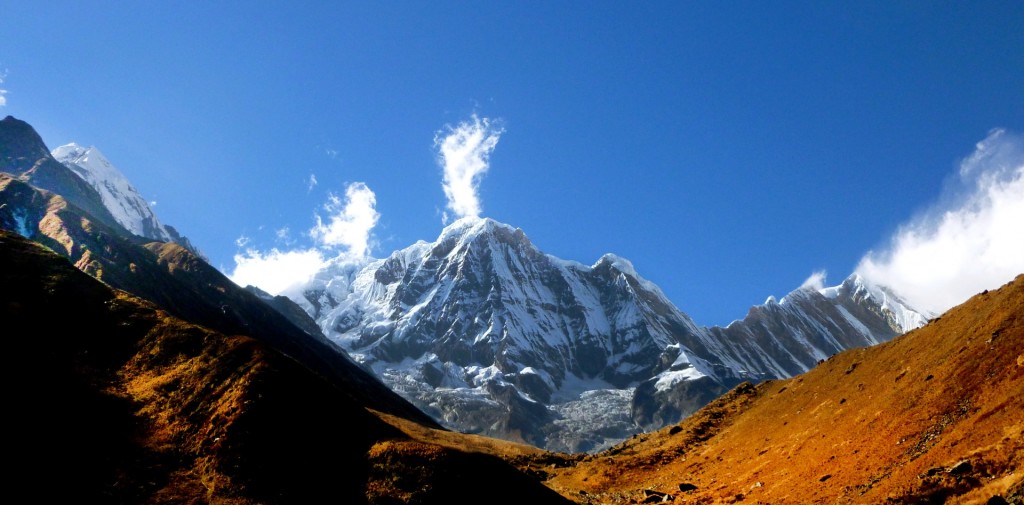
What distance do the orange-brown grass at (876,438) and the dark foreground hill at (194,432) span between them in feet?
69.3

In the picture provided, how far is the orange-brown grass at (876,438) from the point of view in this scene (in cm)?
3397

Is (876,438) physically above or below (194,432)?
below

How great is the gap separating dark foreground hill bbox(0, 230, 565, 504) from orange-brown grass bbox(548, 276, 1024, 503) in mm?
21109

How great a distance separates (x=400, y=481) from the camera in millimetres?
36375

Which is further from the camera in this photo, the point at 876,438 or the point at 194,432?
the point at 876,438

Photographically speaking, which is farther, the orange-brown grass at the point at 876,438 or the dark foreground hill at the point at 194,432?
the dark foreground hill at the point at 194,432

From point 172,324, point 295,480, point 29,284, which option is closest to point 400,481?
point 295,480

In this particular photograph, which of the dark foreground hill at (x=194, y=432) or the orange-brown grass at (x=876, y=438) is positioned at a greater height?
the dark foreground hill at (x=194, y=432)

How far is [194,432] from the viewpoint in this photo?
1610 inches

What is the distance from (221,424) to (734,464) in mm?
48772

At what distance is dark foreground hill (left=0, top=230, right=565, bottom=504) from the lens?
118 ft

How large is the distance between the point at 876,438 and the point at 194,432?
1961 inches

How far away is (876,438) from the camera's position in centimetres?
4628

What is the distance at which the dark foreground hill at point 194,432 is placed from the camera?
35844 mm
